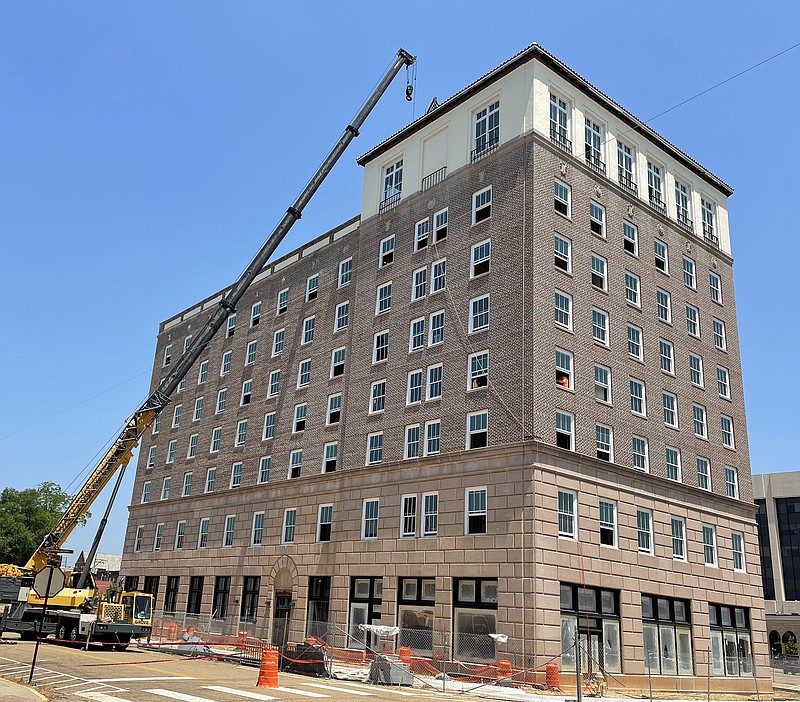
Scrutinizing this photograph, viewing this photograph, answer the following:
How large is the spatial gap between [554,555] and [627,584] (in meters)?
5.33

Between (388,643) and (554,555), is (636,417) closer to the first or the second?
(554,555)

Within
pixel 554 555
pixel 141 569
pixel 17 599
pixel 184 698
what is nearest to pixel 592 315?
pixel 554 555

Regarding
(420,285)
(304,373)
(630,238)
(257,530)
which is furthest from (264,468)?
(630,238)

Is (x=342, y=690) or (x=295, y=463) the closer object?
(x=342, y=690)

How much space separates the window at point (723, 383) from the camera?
4877cm

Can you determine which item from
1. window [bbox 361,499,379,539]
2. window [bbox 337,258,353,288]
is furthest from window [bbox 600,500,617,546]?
window [bbox 337,258,353,288]

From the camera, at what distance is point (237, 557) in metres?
52.6

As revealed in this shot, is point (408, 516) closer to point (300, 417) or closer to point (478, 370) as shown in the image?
point (478, 370)

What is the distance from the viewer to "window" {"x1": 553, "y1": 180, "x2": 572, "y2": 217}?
41625 mm

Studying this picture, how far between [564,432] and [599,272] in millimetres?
10307

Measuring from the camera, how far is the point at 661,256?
4744 centimetres

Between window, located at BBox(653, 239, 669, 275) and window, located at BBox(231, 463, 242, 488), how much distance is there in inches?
1239

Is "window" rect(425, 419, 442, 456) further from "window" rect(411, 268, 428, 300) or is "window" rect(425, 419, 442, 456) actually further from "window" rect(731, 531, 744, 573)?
"window" rect(731, 531, 744, 573)

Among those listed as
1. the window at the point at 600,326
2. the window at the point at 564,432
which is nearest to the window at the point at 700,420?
the window at the point at 600,326
